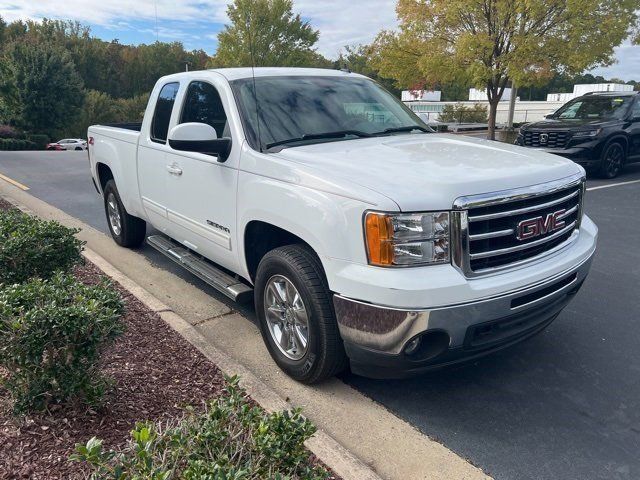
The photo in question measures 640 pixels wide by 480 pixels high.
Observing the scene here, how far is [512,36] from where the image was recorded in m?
15.5

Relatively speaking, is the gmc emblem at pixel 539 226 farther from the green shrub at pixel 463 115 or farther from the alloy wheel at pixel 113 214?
the green shrub at pixel 463 115

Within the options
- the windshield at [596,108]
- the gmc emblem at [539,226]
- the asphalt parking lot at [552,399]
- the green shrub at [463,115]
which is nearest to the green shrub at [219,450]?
the asphalt parking lot at [552,399]

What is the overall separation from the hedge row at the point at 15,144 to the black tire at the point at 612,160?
98.8 ft

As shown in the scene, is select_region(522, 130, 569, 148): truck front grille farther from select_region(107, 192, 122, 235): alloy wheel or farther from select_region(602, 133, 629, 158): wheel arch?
select_region(107, 192, 122, 235): alloy wheel

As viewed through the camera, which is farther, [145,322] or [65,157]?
[65,157]

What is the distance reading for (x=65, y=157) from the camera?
16.5 m

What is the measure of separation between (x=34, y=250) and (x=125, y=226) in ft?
8.38

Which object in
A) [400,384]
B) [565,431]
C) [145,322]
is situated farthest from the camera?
[145,322]

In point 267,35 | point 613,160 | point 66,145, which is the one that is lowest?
point 66,145

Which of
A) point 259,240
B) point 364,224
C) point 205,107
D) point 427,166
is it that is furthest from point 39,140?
point 364,224

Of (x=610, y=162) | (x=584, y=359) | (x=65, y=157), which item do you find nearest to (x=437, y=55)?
(x=610, y=162)

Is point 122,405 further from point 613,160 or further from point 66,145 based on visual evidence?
point 66,145

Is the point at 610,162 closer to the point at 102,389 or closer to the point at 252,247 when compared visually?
the point at 252,247

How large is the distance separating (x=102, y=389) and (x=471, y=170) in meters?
2.29
